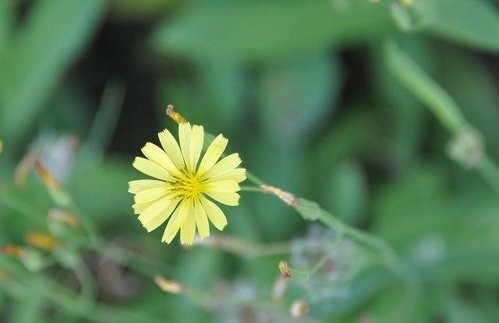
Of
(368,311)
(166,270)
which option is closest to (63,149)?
(166,270)

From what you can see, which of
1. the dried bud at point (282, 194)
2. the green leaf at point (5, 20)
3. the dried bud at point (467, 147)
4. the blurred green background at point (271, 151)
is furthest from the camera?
the green leaf at point (5, 20)

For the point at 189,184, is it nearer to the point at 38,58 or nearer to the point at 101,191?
the point at 101,191

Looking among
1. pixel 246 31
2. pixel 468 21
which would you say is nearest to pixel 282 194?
pixel 468 21

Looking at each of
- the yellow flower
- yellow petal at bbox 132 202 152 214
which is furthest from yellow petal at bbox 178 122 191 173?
yellow petal at bbox 132 202 152 214

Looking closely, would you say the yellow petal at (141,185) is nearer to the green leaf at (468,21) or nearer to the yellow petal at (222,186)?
the yellow petal at (222,186)

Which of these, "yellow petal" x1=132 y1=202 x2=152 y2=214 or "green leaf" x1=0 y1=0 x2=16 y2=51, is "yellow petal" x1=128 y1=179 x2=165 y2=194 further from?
"green leaf" x1=0 y1=0 x2=16 y2=51

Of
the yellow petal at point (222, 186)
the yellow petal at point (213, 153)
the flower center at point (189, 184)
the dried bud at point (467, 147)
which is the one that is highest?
the dried bud at point (467, 147)

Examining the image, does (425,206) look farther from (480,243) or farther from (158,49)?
(158,49)

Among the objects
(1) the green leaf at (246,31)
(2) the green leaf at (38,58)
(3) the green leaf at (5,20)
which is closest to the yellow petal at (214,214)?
(1) the green leaf at (246,31)
